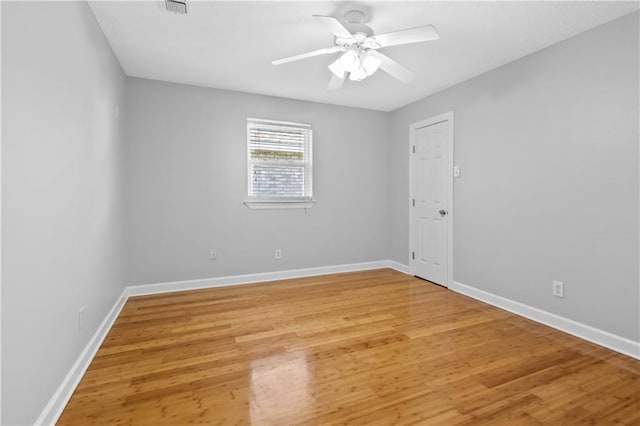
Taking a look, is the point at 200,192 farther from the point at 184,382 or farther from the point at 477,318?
the point at 477,318

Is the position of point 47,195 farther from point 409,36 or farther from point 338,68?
point 409,36

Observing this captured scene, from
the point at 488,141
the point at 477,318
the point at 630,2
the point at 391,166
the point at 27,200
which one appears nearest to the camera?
the point at 27,200

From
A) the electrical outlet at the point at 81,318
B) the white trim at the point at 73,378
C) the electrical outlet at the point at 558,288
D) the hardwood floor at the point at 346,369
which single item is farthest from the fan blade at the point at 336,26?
the electrical outlet at the point at 558,288

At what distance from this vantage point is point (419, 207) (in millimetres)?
4391

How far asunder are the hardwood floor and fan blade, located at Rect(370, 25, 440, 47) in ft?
7.15

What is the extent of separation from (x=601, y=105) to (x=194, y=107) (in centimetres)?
Result: 395

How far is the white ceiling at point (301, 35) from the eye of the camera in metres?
2.21

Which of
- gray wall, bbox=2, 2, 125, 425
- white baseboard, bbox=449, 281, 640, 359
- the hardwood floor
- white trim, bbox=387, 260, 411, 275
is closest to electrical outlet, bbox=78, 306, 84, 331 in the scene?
gray wall, bbox=2, 2, 125, 425

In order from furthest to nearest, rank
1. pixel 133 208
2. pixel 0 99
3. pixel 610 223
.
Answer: pixel 133 208
pixel 610 223
pixel 0 99

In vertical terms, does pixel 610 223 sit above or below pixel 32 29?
below

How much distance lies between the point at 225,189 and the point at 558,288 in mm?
3601

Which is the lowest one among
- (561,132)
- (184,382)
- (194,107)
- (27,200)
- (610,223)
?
(184,382)

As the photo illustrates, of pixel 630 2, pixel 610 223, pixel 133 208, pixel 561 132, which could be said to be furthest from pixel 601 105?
pixel 133 208

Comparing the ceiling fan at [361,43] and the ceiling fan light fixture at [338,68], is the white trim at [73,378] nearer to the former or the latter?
the ceiling fan at [361,43]
